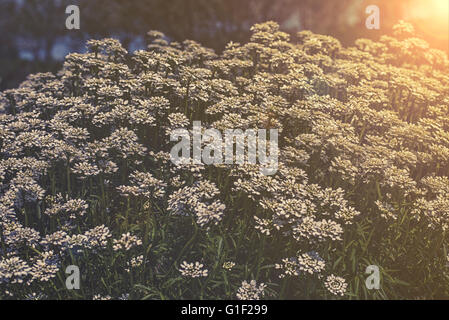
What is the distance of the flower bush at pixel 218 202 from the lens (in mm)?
5516

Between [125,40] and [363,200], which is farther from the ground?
[125,40]

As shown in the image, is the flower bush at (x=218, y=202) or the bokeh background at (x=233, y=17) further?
the bokeh background at (x=233, y=17)

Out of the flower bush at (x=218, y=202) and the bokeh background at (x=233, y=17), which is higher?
the bokeh background at (x=233, y=17)

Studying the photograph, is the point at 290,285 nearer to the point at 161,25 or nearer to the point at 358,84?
Result: the point at 358,84

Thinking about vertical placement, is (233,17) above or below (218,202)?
above

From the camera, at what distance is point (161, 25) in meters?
17.6

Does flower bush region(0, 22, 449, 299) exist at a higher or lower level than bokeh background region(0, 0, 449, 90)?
lower

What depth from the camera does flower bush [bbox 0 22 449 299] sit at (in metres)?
5.52

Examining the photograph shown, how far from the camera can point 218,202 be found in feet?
19.2

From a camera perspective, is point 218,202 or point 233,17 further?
point 233,17

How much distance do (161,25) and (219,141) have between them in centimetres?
1291

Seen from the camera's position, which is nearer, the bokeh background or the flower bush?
the flower bush
